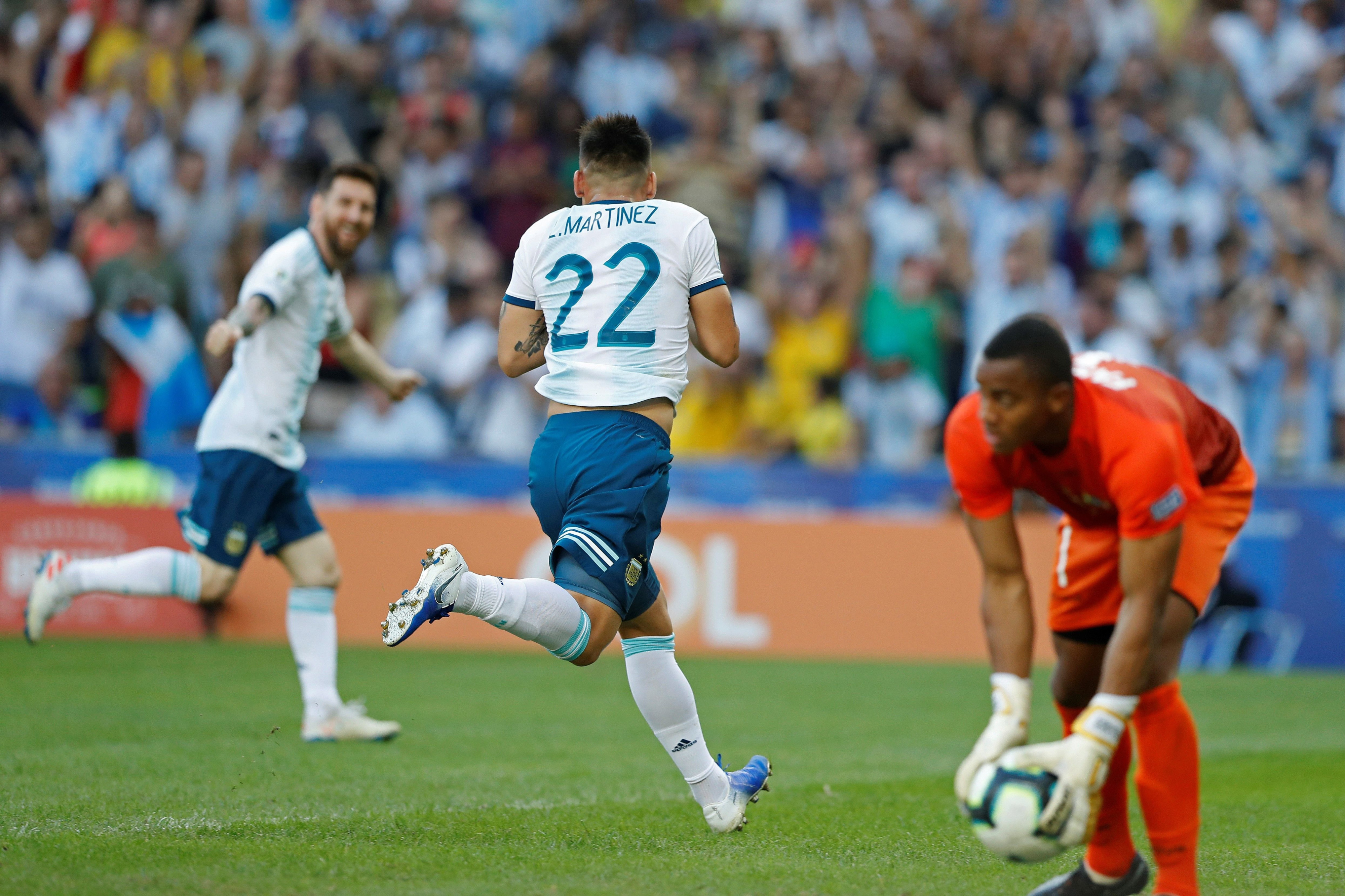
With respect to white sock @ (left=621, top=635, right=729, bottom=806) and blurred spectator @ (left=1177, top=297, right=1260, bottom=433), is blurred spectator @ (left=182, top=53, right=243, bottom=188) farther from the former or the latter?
white sock @ (left=621, top=635, right=729, bottom=806)

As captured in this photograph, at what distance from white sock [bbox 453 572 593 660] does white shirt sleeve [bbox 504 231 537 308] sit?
105cm

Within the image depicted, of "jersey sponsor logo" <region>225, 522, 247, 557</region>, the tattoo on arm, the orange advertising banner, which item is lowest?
the orange advertising banner

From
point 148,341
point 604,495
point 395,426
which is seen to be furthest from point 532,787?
point 148,341

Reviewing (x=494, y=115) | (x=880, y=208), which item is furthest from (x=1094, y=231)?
(x=494, y=115)

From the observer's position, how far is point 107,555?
1323cm

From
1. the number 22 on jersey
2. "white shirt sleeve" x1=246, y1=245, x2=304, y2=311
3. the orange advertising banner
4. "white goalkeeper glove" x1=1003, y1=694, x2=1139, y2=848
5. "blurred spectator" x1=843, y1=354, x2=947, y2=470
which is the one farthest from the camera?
"blurred spectator" x1=843, y1=354, x2=947, y2=470

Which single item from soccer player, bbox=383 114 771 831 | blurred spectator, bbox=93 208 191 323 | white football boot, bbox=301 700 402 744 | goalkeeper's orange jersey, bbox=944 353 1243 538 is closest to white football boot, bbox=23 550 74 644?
white football boot, bbox=301 700 402 744

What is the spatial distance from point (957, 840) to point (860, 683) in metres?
5.34

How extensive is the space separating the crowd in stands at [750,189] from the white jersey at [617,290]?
8.45m

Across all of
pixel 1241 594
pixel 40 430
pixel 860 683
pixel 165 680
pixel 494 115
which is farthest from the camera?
pixel 494 115

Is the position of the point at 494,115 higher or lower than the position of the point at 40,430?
higher

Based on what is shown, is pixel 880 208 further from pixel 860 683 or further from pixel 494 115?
pixel 860 683

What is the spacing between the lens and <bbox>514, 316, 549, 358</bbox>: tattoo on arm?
17.7 feet

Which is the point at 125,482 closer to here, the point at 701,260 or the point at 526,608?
the point at 701,260
